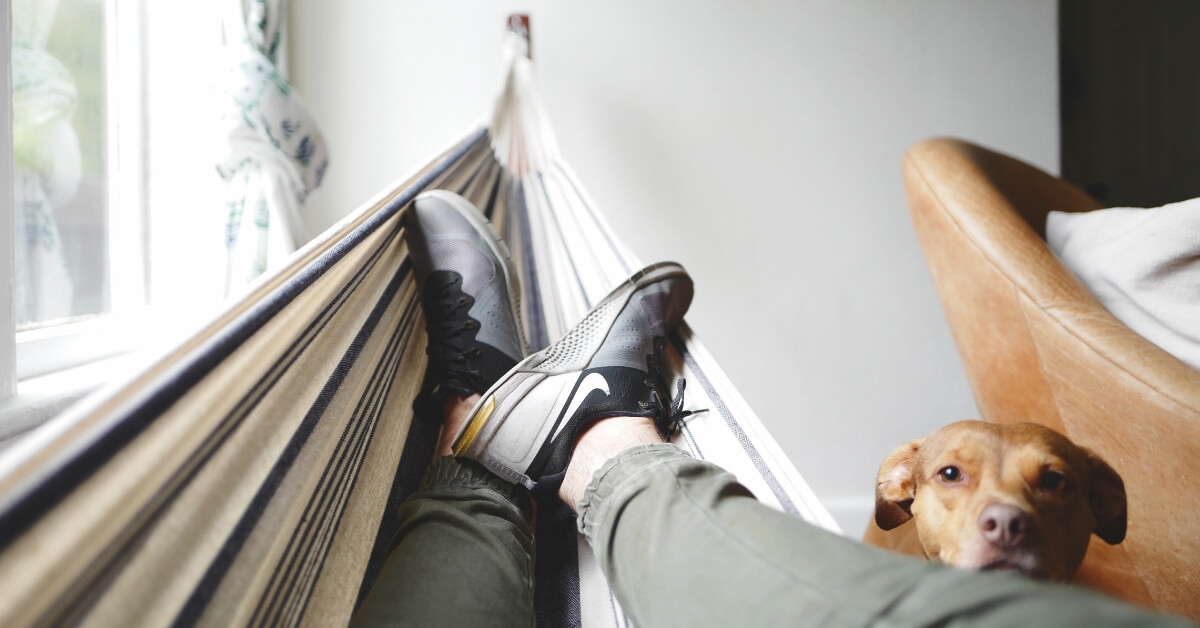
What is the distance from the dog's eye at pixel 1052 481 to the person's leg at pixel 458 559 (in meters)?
0.47

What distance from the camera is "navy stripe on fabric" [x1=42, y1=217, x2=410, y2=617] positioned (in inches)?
10.9

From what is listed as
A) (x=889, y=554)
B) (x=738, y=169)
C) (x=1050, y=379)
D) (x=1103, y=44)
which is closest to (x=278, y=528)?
(x=889, y=554)

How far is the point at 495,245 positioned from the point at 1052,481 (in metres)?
0.71

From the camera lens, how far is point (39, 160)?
103cm

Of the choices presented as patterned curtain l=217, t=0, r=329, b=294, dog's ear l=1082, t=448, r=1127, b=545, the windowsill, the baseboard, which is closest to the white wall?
the baseboard

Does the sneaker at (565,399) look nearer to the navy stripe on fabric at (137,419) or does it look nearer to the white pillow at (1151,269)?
the navy stripe on fabric at (137,419)

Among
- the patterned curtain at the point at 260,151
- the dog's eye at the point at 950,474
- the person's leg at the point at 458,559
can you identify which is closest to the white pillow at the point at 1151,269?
the dog's eye at the point at 950,474

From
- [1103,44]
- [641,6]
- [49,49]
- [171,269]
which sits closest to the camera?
[49,49]

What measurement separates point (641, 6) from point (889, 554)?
1.54 m

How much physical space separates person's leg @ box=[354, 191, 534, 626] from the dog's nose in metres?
0.38

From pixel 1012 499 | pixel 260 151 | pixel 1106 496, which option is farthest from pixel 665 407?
pixel 260 151

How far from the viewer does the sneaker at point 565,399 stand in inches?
25.2

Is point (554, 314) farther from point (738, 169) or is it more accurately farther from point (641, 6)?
point (641, 6)

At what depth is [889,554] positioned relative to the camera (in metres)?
0.33
